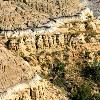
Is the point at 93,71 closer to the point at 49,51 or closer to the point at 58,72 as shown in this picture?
the point at 58,72

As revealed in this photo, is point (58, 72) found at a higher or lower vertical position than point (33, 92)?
lower

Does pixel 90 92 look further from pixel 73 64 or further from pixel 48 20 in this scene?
pixel 48 20

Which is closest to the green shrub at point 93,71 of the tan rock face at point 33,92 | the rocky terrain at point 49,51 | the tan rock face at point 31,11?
the rocky terrain at point 49,51

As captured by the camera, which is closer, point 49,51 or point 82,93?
point 82,93

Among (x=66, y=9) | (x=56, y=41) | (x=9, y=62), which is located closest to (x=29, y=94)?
(x=9, y=62)

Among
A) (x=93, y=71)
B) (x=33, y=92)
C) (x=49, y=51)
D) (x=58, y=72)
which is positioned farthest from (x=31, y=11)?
(x=33, y=92)

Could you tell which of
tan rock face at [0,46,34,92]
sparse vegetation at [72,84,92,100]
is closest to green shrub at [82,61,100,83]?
sparse vegetation at [72,84,92,100]

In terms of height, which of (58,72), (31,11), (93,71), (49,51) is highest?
(31,11)

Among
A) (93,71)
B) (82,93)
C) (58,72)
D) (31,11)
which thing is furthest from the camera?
(31,11)

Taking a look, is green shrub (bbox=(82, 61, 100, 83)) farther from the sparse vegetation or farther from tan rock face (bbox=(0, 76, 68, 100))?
tan rock face (bbox=(0, 76, 68, 100))
